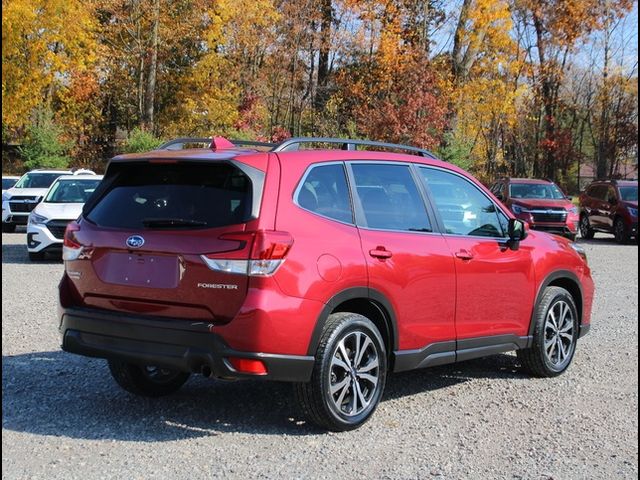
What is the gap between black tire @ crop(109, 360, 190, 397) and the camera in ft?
18.6

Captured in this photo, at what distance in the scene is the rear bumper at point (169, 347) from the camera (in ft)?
14.7

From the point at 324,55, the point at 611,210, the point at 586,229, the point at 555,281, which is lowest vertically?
the point at 586,229

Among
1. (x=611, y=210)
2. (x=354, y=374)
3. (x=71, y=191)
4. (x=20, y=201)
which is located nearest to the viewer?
(x=354, y=374)

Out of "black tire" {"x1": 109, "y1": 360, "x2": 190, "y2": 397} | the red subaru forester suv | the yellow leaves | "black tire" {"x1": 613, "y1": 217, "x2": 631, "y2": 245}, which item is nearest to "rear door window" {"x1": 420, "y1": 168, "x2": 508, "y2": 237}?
the red subaru forester suv

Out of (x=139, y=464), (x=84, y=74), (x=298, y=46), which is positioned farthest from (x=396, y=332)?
(x=84, y=74)

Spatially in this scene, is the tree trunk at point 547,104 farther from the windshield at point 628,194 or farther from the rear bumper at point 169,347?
the rear bumper at point 169,347

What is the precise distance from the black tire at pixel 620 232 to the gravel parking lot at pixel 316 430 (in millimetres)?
16184

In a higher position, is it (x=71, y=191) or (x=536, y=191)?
(x=536, y=191)

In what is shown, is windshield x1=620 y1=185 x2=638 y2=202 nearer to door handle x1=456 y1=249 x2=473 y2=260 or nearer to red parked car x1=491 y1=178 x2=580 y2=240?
red parked car x1=491 y1=178 x2=580 y2=240

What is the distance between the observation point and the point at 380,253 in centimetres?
513

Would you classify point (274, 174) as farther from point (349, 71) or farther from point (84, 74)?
point (84, 74)

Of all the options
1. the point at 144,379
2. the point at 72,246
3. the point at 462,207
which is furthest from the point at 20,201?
the point at 462,207

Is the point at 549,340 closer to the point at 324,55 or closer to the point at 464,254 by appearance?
the point at 464,254

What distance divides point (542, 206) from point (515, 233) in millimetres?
15386
